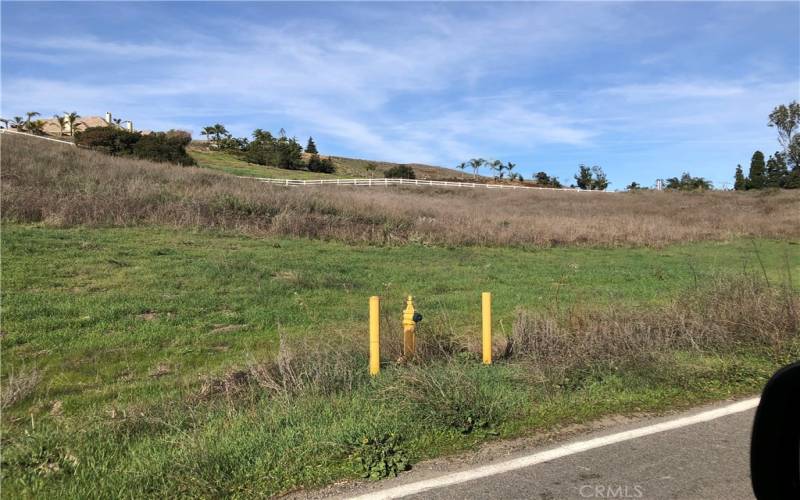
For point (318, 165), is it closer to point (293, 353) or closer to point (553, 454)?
point (293, 353)

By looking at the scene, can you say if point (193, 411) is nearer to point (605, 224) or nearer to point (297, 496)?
point (297, 496)

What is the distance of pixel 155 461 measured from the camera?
13.4ft

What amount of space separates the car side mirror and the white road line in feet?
6.63

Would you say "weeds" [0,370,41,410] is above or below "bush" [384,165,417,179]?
below

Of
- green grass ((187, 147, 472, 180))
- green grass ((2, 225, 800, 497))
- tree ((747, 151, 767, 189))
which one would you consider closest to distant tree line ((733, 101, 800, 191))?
tree ((747, 151, 767, 189))

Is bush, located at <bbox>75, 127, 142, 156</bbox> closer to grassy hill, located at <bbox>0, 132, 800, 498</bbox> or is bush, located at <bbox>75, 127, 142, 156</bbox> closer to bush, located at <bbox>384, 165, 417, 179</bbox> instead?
grassy hill, located at <bbox>0, 132, 800, 498</bbox>

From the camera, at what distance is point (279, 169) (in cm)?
7100

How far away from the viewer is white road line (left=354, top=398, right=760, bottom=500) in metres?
3.76

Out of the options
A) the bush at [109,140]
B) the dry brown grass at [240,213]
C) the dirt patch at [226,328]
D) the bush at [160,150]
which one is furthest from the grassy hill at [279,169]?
the dirt patch at [226,328]

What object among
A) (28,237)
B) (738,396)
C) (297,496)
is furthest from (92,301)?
(738,396)

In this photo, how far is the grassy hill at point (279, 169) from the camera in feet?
196

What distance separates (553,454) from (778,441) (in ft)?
7.07

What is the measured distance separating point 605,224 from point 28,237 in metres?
26.6

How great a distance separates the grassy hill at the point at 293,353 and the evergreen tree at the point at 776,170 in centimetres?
7643
